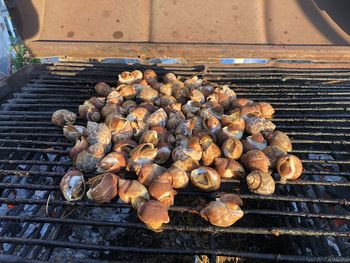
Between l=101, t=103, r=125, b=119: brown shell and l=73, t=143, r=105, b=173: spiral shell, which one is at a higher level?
l=101, t=103, r=125, b=119: brown shell

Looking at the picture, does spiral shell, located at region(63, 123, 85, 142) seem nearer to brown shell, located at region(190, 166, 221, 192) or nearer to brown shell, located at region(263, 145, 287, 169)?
brown shell, located at region(190, 166, 221, 192)

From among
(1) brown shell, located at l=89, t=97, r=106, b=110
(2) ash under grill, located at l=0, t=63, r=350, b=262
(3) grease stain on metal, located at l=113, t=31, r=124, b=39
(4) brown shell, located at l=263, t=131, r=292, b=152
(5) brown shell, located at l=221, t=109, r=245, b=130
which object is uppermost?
(3) grease stain on metal, located at l=113, t=31, r=124, b=39

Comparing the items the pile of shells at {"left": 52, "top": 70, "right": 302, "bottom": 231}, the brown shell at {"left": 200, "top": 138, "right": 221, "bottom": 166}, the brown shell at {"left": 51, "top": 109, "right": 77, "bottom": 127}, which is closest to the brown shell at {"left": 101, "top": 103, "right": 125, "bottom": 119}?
the pile of shells at {"left": 52, "top": 70, "right": 302, "bottom": 231}

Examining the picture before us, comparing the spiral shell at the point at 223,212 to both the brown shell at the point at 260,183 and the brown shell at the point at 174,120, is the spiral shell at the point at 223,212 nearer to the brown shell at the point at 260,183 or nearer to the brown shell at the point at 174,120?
the brown shell at the point at 260,183

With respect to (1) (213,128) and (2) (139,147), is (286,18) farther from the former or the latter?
(2) (139,147)

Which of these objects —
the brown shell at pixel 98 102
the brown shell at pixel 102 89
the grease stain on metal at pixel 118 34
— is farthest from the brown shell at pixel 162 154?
the grease stain on metal at pixel 118 34

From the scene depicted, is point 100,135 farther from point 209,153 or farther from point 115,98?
point 209,153

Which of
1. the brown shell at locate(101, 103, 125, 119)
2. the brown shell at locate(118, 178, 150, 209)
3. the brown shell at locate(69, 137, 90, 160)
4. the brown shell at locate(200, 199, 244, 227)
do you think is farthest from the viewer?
the brown shell at locate(101, 103, 125, 119)
